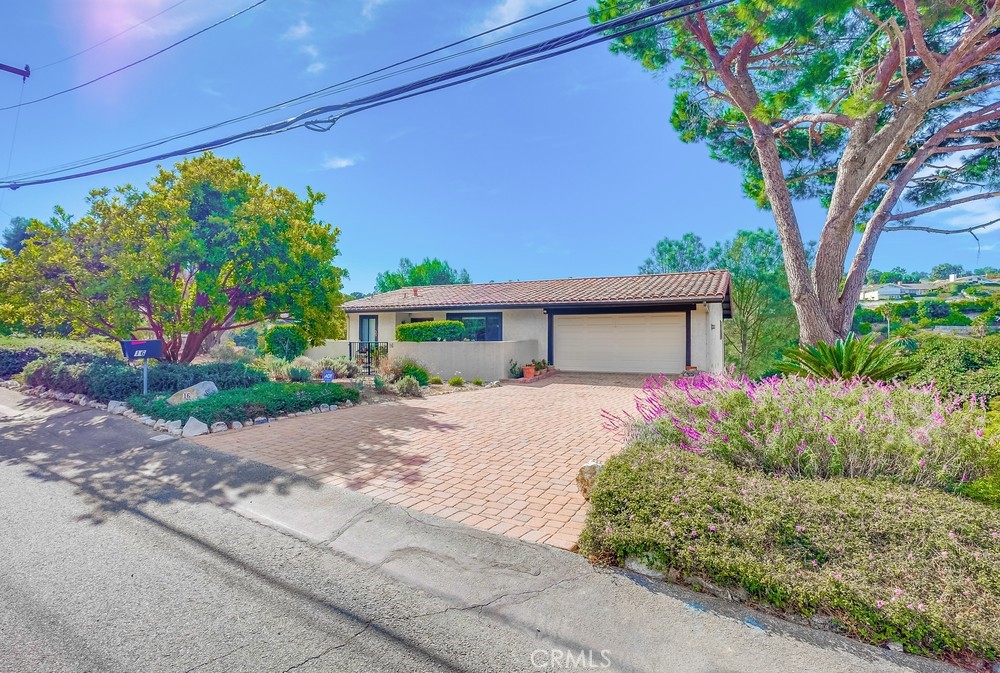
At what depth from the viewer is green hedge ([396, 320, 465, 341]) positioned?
15.8 metres

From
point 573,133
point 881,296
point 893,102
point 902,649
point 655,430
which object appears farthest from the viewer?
point 881,296

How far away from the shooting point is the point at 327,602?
117 inches

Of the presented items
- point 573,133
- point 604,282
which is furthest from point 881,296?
point 573,133

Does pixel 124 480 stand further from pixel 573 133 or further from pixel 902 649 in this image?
pixel 573 133

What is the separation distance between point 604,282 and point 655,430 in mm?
14823

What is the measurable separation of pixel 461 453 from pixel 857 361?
6.42 m

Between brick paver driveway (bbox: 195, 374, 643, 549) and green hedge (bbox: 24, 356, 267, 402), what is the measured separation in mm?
2839

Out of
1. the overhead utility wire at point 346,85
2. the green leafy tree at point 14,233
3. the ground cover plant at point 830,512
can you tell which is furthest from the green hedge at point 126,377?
the green leafy tree at point 14,233

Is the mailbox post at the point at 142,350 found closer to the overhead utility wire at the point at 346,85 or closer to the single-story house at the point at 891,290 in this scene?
the overhead utility wire at the point at 346,85

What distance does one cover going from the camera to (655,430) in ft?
17.0

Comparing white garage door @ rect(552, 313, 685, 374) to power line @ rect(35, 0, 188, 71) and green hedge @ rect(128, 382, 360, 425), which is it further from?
power line @ rect(35, 0, 188, 71)

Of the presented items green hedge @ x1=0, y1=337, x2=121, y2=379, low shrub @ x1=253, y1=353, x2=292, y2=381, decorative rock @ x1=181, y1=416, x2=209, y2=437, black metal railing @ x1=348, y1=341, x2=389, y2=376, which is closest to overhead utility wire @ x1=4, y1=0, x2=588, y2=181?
green hedge @ x1=0, y1=337, x2=121, y2=379

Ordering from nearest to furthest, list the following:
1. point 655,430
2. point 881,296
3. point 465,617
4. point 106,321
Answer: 1. point 465,617
2. point 655,430
3. point 106,321
4. point 881,296

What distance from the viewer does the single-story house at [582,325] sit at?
605 inches
